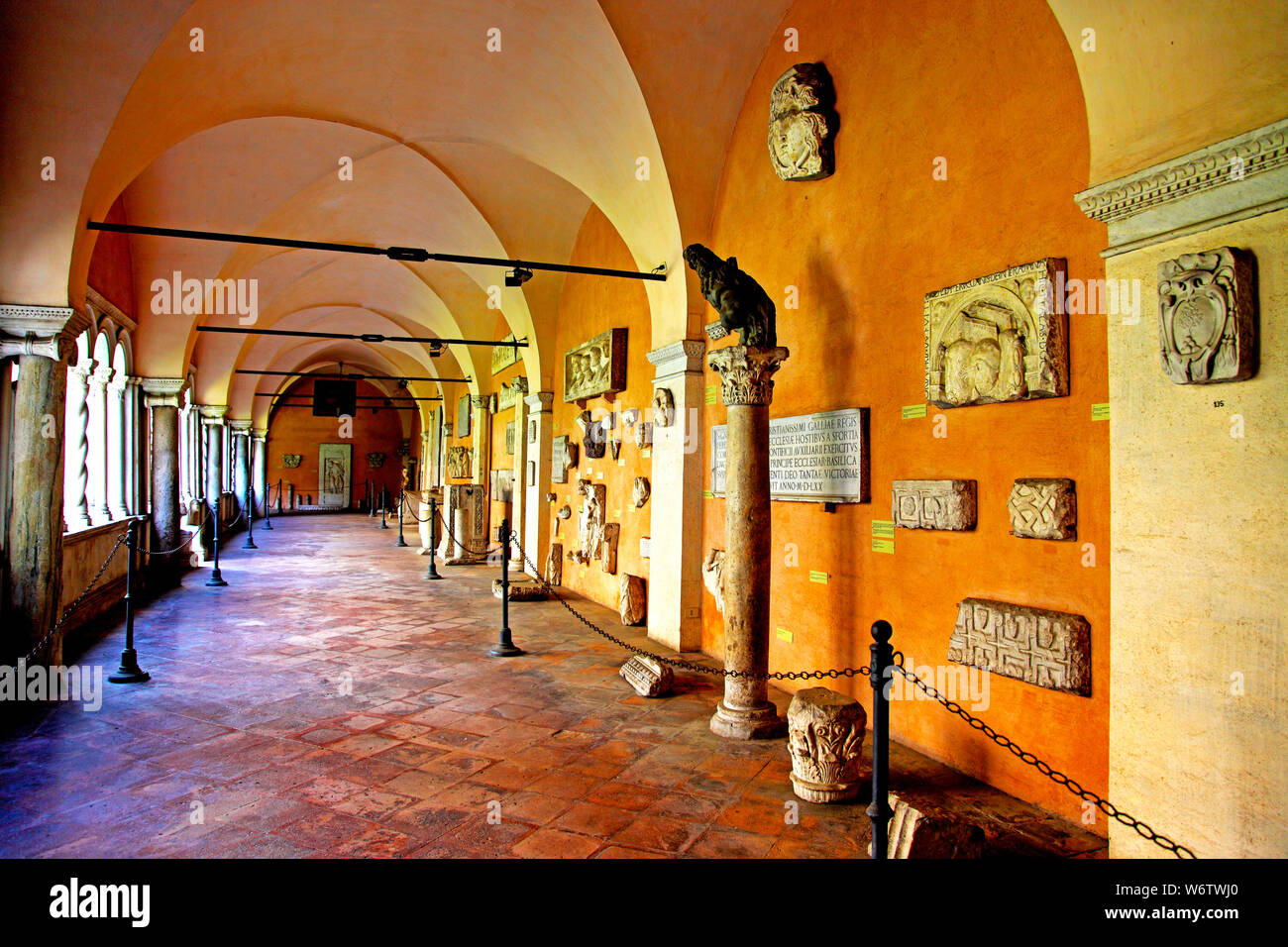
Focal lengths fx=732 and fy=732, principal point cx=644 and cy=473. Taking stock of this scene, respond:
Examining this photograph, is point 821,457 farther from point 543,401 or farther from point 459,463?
point 459,463

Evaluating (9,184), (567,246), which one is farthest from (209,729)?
(567,246)

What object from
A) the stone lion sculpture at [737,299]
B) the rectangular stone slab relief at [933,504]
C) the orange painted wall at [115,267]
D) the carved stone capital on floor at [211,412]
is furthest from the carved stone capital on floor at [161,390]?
the rectangular stone slab relief at [933,504]

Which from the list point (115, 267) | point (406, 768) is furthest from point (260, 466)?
point (406, 768)

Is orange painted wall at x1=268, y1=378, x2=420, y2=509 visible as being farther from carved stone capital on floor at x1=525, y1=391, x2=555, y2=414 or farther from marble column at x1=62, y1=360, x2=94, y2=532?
marble column at x1=62, y1=360, x2=94, y2=532

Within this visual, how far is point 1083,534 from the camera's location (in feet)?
11.2

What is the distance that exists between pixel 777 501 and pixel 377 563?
32.4 feet

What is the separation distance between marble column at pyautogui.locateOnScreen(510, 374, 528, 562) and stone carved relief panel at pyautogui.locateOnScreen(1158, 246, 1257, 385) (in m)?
10.4

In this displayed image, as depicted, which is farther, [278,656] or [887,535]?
[278,656]

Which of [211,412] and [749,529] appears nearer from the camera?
[749,529]

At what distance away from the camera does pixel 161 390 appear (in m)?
10.7

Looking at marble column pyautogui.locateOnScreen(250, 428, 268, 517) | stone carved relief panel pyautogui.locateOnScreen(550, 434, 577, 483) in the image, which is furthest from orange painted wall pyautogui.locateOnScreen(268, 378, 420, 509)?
stone carved relief panel pyautogui.locateOnScreen(550, 434, 577, 483)

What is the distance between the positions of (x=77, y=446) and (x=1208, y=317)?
10569mm

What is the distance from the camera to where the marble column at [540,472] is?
38.5 feet
